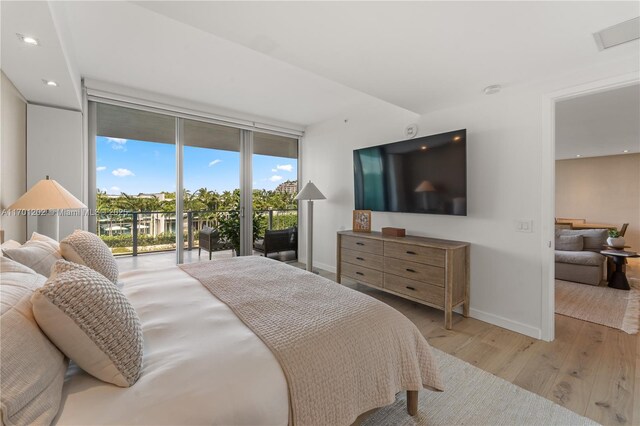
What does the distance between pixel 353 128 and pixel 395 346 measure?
3498mm

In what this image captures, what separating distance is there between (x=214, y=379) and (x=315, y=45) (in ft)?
6.67

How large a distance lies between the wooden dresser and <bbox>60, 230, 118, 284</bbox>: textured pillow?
2.56m

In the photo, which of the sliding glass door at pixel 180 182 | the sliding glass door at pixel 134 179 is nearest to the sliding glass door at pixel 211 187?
the sliding glass door at pixel 180 182

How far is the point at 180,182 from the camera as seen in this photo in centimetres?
399

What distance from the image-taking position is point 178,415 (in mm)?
862

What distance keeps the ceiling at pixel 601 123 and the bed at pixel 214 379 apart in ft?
10.4

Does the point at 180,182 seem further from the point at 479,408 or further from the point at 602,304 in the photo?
the point at 602,304

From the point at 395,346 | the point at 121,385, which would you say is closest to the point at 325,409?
the point at 395,346

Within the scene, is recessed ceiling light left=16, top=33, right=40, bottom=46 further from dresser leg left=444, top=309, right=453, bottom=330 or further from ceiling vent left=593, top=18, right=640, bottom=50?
dresser leg left=444, top=309, right=453, bottom=330

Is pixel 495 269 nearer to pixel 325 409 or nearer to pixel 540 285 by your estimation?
pixel 540 285

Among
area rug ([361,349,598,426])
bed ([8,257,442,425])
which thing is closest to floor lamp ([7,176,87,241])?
bed ([8,257,442,425])

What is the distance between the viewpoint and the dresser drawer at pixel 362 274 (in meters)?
3.40

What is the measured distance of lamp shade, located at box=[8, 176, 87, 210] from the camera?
2.05 meters

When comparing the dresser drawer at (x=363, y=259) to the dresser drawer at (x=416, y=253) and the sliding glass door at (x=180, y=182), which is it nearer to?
the dresser drawer at (x=416, y=253)
